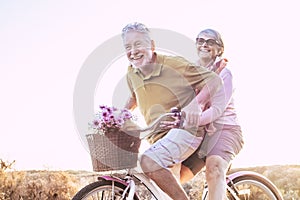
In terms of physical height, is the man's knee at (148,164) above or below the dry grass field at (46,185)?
below

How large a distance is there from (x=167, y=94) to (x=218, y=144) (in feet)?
1.48

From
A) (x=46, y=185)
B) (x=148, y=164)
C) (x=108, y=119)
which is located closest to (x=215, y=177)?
(x=148, y=164)

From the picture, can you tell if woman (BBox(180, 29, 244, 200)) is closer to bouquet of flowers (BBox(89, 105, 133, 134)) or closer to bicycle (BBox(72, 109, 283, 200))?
bicycle (BBox(72, 109, 283, 200))

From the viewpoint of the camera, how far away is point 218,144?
296 centimetres

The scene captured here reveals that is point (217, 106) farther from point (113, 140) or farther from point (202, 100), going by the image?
point (113, 140)

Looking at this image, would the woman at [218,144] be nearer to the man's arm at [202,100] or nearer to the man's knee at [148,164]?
the man's arm at [202,100]

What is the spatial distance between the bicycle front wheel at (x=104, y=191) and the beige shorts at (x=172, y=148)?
0.87ft

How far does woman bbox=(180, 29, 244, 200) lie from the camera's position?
2900 millimetres

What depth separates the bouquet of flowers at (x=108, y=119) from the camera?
8.44 ft

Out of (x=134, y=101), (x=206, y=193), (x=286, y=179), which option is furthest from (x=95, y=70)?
(x=286, y=179)

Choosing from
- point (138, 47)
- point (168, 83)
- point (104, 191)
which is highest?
point (138, 47)

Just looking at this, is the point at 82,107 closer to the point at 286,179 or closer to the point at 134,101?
the point at 134,101

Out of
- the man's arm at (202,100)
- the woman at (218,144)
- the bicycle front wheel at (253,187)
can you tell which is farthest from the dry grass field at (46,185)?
the man's arm at (202,100)

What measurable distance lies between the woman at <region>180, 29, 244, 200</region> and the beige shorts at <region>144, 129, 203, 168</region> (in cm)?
13
